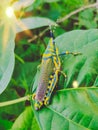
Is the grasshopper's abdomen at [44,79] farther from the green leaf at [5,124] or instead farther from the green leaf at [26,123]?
the green leaf at [5,124]

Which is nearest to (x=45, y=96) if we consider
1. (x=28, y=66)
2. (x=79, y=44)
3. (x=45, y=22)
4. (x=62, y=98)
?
(x=62, y=98)

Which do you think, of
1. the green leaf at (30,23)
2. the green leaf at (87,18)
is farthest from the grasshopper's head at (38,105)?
the green leaf at (87,18)

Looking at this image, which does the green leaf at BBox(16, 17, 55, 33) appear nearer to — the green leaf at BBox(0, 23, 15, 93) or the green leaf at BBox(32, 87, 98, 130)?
the green leaf at BBox(0, 23, 15, 93)

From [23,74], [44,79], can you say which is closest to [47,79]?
[44,79]

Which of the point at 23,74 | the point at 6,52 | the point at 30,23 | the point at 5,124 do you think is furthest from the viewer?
the point at 23,74

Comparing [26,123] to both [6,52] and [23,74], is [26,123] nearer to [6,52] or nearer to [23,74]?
[6,52]

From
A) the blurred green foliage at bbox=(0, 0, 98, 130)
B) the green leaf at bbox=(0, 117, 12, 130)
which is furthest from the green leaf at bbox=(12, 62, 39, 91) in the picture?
the green leaf at bbox=(0, 117, 12, 130)
